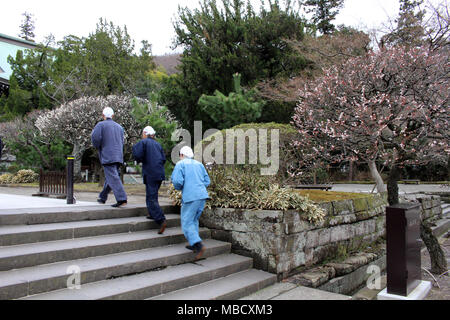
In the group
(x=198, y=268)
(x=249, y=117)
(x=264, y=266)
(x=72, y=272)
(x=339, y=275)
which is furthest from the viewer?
(x=249, y=117)

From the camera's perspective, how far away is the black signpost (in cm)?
429

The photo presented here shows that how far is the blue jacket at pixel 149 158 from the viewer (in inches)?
209

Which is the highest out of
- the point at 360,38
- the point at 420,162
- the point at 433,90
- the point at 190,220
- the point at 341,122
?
the point at 360,38

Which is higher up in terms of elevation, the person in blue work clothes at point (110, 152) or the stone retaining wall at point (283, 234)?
the person in blue work clothes at point (110, 152)

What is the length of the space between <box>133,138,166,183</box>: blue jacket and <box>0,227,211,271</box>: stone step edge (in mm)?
834

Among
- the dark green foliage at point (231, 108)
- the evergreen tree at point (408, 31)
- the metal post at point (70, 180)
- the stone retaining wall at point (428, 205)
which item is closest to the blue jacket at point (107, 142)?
A: the metal post at point (70, 180)

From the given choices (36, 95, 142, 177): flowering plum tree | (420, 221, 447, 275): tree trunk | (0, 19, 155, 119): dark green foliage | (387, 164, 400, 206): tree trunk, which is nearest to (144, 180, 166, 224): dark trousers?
(387, 164, 400, 206): tree trunk

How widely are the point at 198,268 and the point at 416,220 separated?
294 cm

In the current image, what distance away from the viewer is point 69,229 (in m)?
4.45

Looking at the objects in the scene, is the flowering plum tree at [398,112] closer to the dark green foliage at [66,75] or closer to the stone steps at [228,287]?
the stone steps at [228,287]

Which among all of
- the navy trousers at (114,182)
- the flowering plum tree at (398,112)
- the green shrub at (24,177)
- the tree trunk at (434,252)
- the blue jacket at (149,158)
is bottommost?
the tree trunk at (434,252)

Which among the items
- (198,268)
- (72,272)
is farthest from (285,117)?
(72,272)

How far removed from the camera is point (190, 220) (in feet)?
15.5
